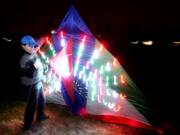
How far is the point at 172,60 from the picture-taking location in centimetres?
1752

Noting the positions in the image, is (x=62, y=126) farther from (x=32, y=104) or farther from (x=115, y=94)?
(x=115, y=94)

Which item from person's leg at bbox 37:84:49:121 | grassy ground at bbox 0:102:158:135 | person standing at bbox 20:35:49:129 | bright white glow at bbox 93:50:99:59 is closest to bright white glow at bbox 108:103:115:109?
grassy ground at bbox 0:102:158:135

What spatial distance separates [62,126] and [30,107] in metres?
0.89

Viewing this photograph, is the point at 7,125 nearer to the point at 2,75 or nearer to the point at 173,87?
the point at 2,75

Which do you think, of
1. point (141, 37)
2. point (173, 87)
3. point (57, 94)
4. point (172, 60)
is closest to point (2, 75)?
point (57, 94)

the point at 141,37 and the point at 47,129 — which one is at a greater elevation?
the point at 141,37

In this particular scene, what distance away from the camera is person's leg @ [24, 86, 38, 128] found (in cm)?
596

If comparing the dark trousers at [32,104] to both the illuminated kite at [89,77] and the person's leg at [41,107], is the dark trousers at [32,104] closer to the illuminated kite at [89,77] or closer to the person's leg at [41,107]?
the person's leg at [41,107]

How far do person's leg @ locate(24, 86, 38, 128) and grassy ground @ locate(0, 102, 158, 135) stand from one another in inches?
7.7

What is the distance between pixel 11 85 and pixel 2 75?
1620mm

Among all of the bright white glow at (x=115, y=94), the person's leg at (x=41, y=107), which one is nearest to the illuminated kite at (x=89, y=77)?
the bright white glow at (x=115, y=94)

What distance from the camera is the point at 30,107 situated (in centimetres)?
596

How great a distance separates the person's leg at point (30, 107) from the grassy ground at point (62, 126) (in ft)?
0.64

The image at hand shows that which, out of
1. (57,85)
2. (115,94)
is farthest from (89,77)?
(57,85)
